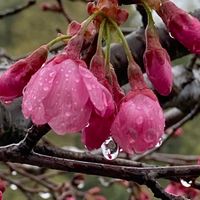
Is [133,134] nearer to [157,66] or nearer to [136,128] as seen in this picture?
[136,128]

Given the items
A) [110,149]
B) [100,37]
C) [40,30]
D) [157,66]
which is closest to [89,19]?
[100,37]

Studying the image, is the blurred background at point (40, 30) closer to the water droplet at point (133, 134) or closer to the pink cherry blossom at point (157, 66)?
the pink cherry blossom at point (157, 66)

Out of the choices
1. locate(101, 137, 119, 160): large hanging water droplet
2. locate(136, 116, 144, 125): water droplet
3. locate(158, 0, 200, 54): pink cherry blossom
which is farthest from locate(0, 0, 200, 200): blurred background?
locate(136, 116, 144, 125): water droplet

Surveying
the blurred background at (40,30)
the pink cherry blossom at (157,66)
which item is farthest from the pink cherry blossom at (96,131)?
the blurred background at (40,30)

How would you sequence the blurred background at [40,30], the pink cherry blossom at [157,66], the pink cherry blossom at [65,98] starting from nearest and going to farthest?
1. the pink cherry blossom at [65,98]
2. the pink cherry blossom at [157,66]
3. the blurred background at [40,30]

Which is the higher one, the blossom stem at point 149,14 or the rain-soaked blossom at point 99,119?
the blossom stem at point 149,14

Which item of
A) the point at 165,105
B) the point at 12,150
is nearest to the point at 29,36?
the point at 165,105
